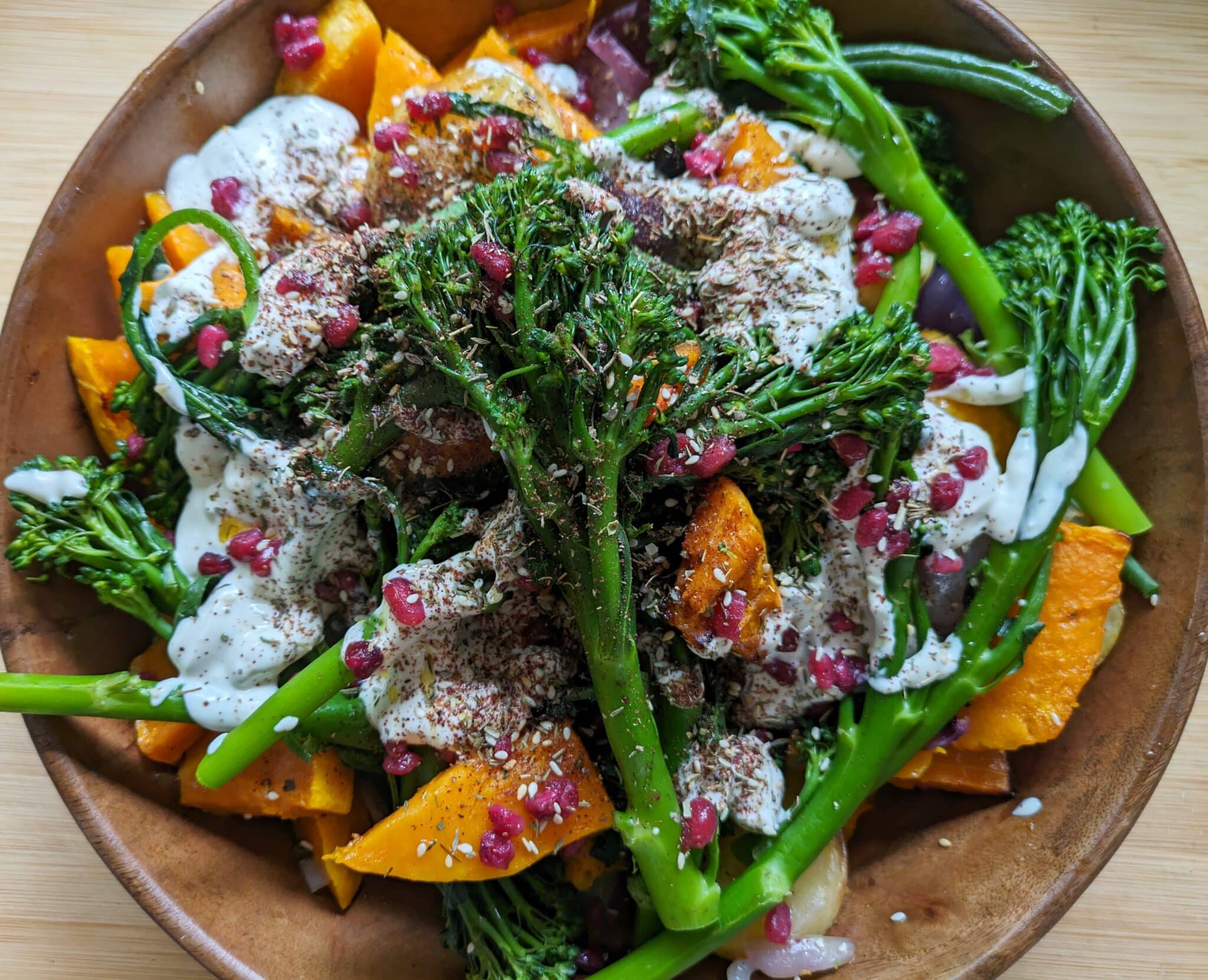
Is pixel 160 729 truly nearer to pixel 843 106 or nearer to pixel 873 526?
pixel 873 526

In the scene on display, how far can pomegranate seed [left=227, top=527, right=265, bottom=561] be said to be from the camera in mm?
2137

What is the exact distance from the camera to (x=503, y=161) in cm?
222

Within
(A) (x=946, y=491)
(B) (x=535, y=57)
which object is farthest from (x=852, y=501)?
(B) (x=535, y=57)

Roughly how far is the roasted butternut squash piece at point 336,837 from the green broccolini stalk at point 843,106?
6.78 ft

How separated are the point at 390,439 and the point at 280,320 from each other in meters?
0.38

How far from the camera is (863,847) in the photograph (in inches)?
93.6

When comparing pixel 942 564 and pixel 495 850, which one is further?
pixel 942 564

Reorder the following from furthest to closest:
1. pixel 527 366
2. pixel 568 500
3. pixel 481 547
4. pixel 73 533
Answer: pixel 73 533 → pixel 481 547 → pixel 568 500 → pixel 527 366

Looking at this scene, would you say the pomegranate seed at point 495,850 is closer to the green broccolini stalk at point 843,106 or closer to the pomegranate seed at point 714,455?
the pomegranate seed at point 714,455

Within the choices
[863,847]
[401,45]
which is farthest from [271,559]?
[863,847]

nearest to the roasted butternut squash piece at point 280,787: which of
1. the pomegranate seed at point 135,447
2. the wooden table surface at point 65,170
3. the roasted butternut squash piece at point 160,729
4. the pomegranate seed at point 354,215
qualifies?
Result: the roasted butternut squash piece at point 160,729

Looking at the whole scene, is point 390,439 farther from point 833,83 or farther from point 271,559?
point 833,83

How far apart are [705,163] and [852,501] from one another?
100 cm

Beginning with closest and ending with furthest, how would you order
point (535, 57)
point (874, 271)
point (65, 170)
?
point (874, 271) → point (535, 57) → point (65, 170)
